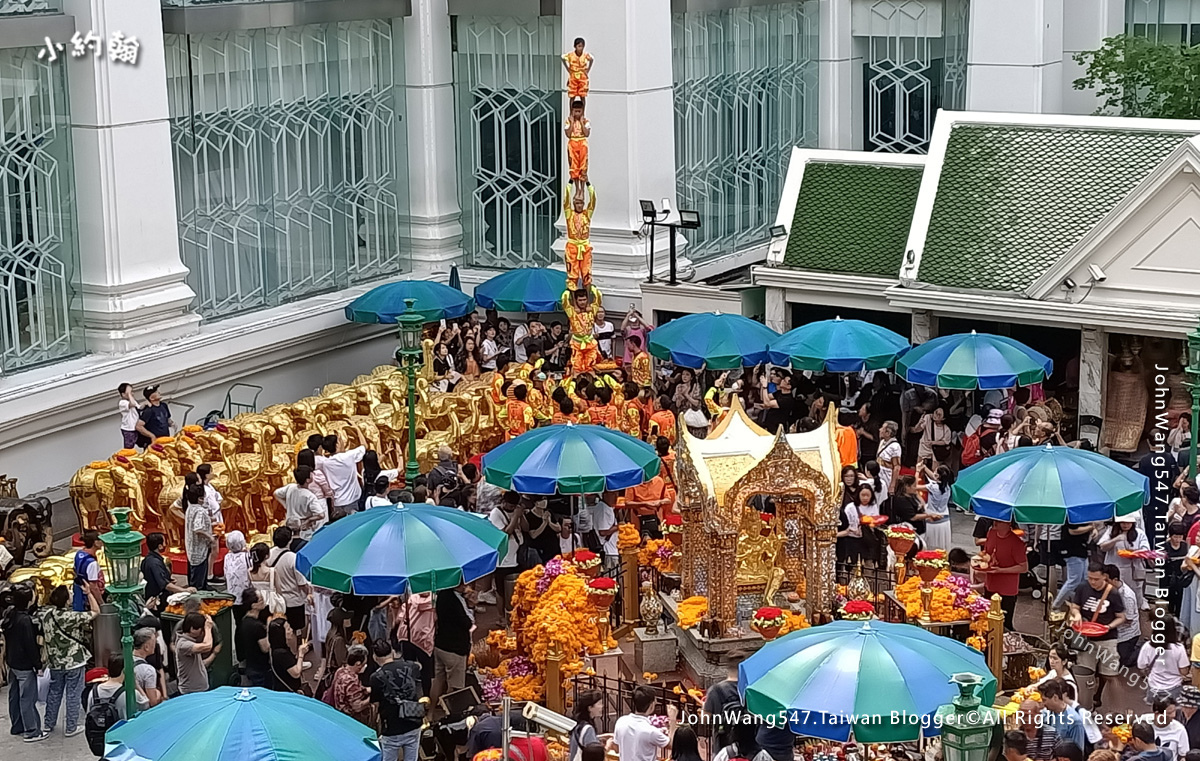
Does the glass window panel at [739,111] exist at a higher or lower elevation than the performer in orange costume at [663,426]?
higher

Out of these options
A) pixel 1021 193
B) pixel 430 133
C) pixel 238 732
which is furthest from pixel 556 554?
pixel 430 133

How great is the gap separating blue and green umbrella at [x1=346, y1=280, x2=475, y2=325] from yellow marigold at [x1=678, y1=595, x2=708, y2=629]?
9.62 m

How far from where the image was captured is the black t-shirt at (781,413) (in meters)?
21.5

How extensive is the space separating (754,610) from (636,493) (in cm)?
321

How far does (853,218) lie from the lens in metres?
24.5

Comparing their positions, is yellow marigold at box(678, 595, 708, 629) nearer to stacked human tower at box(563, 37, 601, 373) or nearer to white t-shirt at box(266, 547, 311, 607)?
white t-shirt at box(266, 547, 311, 607)

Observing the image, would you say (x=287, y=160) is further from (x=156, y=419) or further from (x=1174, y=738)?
(x=1174, y=738)

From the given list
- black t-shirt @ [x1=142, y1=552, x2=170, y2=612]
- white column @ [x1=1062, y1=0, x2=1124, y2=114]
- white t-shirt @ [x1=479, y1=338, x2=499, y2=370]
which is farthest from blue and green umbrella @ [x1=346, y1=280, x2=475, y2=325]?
white column @ [x1=1062, y1=0, x2=1124, y2=114]

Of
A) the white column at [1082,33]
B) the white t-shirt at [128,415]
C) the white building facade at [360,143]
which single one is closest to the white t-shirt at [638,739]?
the white t-shirt at [128,415]

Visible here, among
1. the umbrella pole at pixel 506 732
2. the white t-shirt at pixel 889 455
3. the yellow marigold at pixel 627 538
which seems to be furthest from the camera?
Answer: the white t-shirt at pixel 889 455

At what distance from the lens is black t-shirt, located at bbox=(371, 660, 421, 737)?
44.6ft

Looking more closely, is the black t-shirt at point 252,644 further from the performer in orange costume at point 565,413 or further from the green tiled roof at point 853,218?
the green tiled roof at point 853,218

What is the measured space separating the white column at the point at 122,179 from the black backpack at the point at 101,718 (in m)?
9.52

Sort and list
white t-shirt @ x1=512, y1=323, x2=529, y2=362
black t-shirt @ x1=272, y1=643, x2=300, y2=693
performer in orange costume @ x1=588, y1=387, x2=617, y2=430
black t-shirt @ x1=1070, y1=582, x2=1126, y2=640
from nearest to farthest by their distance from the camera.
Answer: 1. black t-shirt @ x1=272, y1=643, x2=300, y2=693
2. black t-shirt @ x1=1070, y1=582, x2=1126, y2=640
3. performer in orange costume @ x1=588, y1=387, x2=617, y2=430
4. white t-shirt @ x1=512, y1=323, x2=529, y2=362
